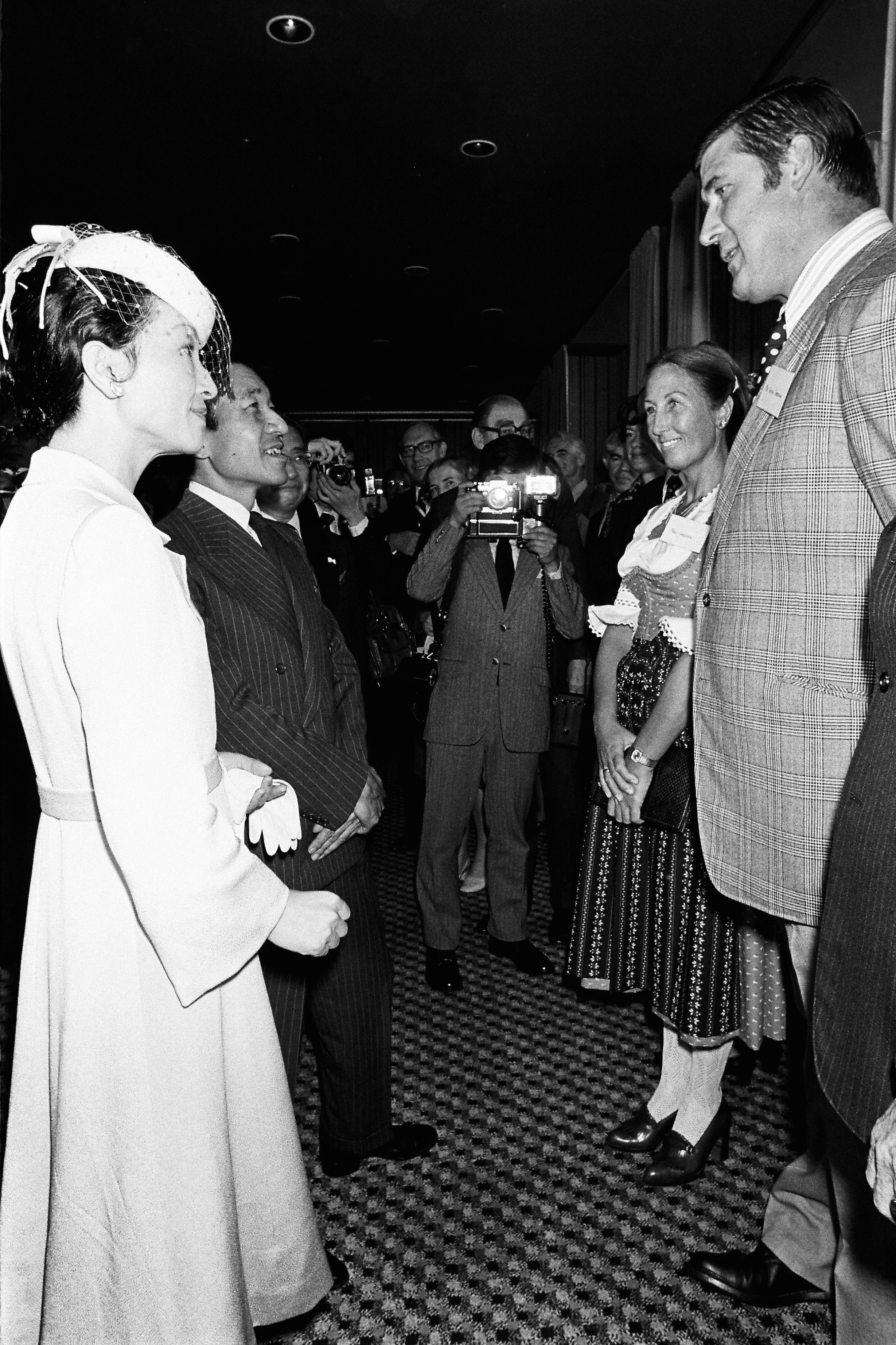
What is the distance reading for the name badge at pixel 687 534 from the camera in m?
1.81

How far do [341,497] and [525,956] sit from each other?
164 cm

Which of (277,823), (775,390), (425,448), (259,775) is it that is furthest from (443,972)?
(425,448)

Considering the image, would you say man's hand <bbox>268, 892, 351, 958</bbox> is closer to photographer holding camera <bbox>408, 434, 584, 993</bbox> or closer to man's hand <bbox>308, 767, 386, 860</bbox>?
man's hand <bbox>308, 767, 386, 860</bbox>

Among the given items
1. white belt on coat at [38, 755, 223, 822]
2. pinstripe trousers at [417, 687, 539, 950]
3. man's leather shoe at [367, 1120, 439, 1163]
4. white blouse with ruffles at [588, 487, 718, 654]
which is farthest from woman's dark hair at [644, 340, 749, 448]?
man's leather shoe at [367, 1120, 439, 1163]

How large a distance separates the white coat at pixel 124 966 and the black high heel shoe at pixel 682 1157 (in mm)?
1058

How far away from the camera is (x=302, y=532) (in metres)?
3.03

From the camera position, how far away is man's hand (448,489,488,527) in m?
2.77

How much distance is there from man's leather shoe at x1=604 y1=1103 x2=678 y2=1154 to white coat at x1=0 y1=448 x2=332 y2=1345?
1122mm

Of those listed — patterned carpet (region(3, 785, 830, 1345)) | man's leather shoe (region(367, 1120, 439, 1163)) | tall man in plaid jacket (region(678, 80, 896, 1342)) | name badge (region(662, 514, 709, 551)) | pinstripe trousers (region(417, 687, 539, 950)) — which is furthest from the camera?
pinstripe trousers (region(417, 687, 539, 950))

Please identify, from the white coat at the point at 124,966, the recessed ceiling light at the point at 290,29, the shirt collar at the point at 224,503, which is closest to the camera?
the white coat at the point at 124,966

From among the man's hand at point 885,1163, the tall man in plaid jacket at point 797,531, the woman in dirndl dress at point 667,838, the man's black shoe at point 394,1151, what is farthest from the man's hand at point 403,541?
the man's hand at point 885,1163

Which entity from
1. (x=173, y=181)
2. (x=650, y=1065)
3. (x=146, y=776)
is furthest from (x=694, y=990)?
(x=173, y=181)

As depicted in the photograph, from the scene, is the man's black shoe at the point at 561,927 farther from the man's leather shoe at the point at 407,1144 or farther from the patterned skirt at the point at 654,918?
the man's leather shoe at the point at 407,1144

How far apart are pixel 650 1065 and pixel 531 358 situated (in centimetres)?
855
